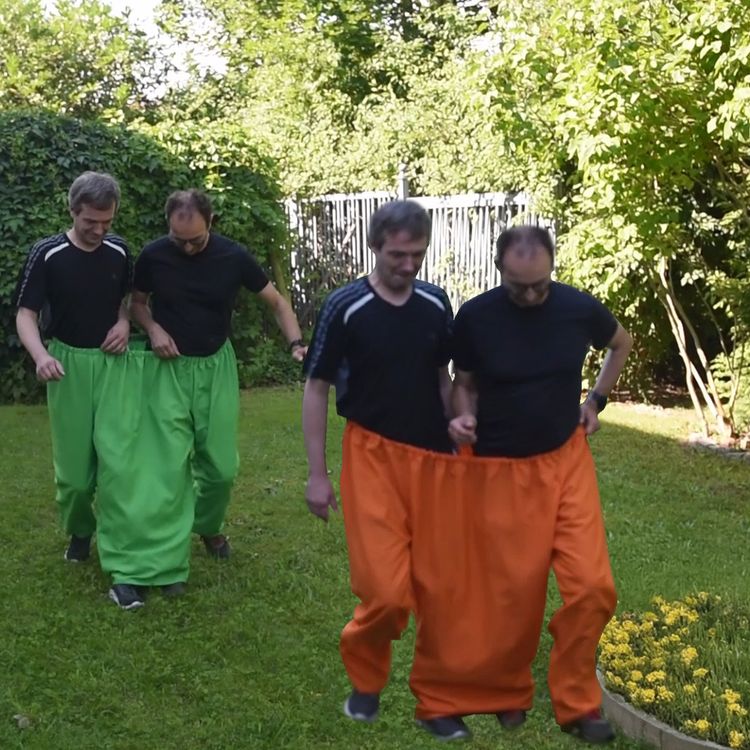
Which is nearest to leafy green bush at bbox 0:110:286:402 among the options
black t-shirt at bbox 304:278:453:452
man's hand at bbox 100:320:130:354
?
man's hand at bbox 100:320:130:354

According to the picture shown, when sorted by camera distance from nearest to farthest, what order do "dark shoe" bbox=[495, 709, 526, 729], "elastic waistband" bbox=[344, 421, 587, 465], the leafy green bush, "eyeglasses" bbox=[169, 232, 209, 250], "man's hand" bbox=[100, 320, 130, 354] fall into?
"elastic waistband" bbox=[344, 421, 587, 465] < "dark shoe" bbox=[495, 709, 526, 729] < "eyeglasses" bbox=[169, 232, 209, 250] < "man's hand" bbox=[100, 320, 130, 354] < the leafy green bush

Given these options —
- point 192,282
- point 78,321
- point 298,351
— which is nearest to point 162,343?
point 192,282

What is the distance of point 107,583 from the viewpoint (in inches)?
245

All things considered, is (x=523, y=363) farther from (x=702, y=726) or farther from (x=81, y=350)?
(x=81, y=350)

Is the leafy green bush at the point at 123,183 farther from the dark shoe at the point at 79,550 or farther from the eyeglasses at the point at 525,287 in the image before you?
the eyeglasses at the point at 525,287

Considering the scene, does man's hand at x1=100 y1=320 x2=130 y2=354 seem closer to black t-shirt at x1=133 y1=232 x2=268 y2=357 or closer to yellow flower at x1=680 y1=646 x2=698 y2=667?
black t-shirt at x1=133 y1=232 x2=268 y2=357

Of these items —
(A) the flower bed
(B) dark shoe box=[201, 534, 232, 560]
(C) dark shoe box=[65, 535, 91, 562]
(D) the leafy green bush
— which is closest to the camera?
(A) the flower bed

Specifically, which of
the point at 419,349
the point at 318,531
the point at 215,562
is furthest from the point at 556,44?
the point at 419,349

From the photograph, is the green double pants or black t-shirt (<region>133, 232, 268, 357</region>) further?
the green double pants

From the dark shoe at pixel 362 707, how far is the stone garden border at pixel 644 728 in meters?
1.08

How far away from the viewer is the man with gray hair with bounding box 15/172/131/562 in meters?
5.77

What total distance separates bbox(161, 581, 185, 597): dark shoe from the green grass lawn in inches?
2.8

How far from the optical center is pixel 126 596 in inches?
232

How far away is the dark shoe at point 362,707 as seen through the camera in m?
3.93
